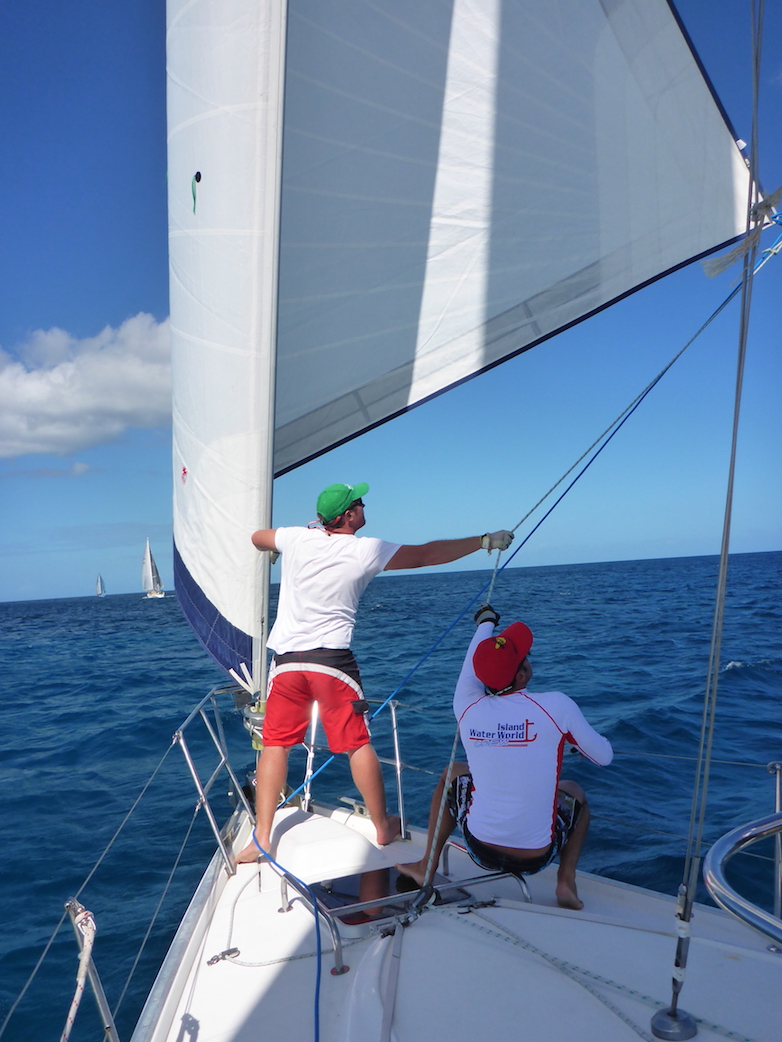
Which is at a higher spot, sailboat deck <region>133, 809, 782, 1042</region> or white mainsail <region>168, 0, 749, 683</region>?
white mainsail <region>168, 0, 749, 683</region>

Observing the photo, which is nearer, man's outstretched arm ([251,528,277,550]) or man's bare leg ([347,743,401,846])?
man's bare leg ([347,743,401,846])

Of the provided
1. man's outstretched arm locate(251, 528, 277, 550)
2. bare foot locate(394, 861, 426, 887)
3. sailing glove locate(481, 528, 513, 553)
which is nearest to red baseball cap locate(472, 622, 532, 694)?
sailing glove locate(481, 528, 513, 553)

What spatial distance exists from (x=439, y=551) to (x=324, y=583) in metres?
0.44

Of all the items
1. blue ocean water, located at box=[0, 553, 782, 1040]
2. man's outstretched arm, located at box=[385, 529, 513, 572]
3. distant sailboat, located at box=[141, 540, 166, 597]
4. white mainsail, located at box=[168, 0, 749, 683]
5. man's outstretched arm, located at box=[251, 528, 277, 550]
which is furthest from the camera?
distant sailboat, located at box=[141, 540, 166, 597]

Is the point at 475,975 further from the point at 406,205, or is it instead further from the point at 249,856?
the point at 406,205

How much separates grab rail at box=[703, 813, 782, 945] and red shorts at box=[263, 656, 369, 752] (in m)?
1.40

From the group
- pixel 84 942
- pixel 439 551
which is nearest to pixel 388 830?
pixel 439 551

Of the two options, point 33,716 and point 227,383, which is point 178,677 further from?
point 227,383

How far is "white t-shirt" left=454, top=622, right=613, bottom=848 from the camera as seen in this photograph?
6.70 feet

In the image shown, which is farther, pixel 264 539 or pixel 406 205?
pixel 406 205

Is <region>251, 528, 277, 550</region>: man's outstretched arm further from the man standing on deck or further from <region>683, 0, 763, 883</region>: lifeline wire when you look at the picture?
<region>683, 0, 763, 883</region>: lifeline wire

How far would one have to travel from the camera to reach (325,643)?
252 cm

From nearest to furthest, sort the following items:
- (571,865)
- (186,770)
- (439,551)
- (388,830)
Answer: (571,865) < (439,551) < (388,830) < (186,770)

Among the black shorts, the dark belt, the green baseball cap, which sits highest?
the green baseball cap
